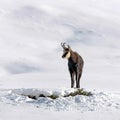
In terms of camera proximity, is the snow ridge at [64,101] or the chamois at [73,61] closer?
the snow ridge at [64,101]

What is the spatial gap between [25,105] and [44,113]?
1418 mm

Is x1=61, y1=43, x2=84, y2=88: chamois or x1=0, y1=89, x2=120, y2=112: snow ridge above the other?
x1=61, y1=43, x2=84, y2=88: chamois

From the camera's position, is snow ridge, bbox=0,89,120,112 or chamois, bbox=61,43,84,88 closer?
snow ridge, bbox=0,89,120,112

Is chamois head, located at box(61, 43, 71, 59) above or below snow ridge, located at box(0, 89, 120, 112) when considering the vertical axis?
above

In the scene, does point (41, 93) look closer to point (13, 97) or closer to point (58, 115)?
point (13, 97)

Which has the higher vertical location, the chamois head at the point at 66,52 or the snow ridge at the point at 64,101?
the chamois head at the point at 66,52

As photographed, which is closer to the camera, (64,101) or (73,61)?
(64,101)

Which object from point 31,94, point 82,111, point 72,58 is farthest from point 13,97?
point 72,58

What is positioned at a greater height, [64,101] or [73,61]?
[73,61]

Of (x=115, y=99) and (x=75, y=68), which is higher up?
(x=75, y=68)

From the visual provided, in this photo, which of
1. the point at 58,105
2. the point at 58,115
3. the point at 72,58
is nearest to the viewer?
the point at 58,115

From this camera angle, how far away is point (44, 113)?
644 inches

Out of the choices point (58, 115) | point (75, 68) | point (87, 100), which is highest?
point (75, 68)

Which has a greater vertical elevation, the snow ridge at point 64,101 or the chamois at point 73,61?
the chamois at point 73,61
